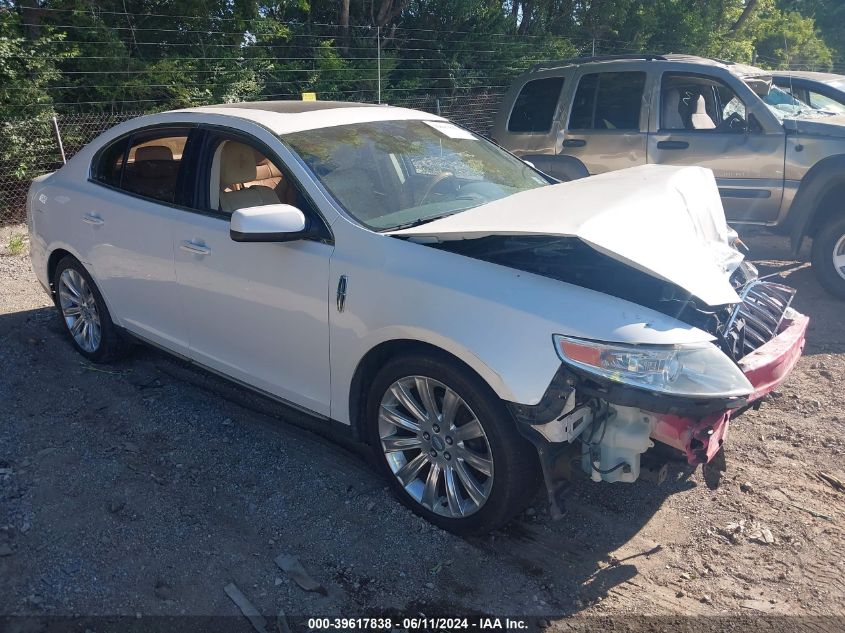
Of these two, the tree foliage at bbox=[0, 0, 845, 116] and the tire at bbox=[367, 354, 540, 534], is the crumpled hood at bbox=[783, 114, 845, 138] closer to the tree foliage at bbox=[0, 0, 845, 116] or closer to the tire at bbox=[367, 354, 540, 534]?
the tire at bbox=[367, 354, 540, 534]

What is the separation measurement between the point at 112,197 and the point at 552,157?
4820 millimetres

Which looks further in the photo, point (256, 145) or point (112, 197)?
point (112, 197)

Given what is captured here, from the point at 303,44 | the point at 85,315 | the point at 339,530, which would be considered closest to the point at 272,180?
the point at 339,530

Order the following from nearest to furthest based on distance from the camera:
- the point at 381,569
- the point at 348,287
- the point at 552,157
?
1. the point at 381,569
2. the point at 348,287
3. the point at 552,157

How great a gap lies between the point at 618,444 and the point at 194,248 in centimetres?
255

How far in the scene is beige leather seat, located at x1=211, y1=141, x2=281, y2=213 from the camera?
4.23 metres

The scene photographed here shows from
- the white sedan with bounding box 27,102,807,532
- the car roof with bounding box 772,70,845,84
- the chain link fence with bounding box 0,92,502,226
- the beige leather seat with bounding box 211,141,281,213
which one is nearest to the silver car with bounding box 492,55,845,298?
the car roof with bounding box 772,70,845,84

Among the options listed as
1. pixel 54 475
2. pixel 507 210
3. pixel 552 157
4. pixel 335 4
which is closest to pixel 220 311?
pixel 54 475

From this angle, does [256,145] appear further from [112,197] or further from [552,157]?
[552,157]

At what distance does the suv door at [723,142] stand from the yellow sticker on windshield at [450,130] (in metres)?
3.42

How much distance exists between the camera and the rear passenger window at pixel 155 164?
4.44 m

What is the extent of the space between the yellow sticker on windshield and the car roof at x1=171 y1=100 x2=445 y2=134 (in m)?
0.07

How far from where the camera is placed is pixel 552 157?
8.05 metres

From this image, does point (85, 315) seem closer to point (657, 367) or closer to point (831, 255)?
point (657, 367)
